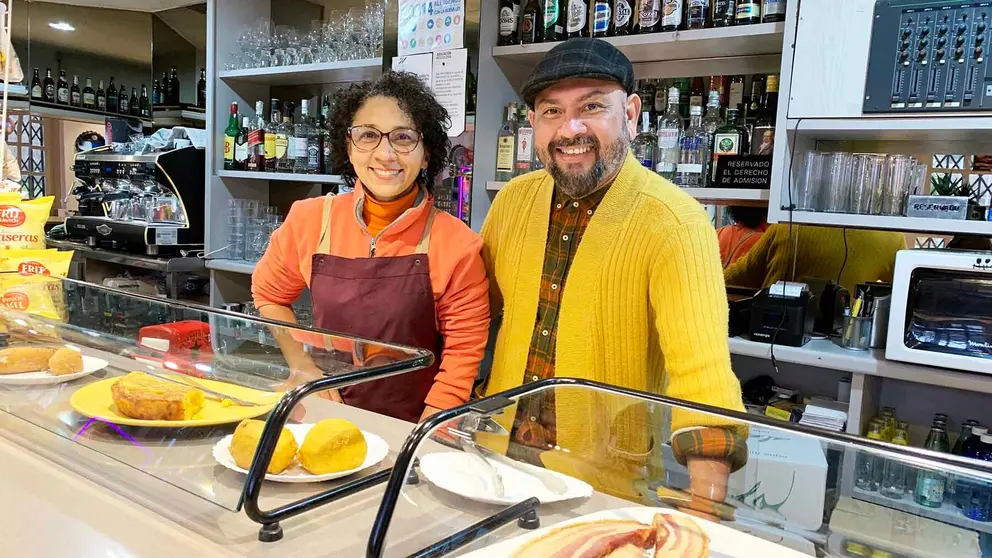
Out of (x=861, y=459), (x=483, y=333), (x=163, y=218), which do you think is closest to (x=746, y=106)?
(x=483, y=333)

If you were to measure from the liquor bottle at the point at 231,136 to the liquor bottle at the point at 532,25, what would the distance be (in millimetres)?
1653

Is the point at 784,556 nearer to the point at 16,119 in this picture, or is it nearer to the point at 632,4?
the point at 632,4

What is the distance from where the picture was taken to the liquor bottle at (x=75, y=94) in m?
4.91

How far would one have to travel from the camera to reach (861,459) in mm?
725

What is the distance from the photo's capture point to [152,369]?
1.22 metres

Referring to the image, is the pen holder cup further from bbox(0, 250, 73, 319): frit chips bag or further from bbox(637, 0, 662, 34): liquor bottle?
bbox(0, 250, 73, 319): frit chips bag

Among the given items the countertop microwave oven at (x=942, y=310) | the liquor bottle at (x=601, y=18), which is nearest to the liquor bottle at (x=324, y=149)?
the liquor bottle at (x=601, y=18)

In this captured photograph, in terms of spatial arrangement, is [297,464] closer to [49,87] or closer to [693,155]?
[693,155]

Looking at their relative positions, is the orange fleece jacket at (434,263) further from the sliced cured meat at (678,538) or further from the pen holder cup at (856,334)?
the pen holder cup at (856,334)

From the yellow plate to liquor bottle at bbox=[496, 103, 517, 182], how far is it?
5.80 ft

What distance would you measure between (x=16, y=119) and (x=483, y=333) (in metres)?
4.62

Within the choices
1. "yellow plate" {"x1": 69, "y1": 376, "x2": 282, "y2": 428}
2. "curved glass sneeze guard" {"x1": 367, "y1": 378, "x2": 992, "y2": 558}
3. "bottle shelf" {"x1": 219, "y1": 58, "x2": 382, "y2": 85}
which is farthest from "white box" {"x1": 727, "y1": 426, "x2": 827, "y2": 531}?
"bottle shelf" {"x1": 219, "y1": 58, "x2": 382, "y2": 85}

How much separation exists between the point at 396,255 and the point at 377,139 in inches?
11.2

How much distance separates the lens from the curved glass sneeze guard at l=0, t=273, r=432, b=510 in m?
0.98
